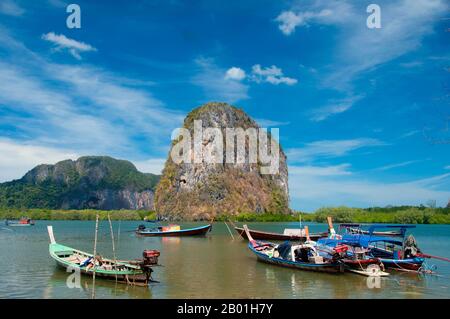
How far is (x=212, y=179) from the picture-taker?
162875 mm

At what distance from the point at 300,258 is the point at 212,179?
13760 cm

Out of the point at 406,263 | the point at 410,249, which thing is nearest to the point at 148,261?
the point at 406,263

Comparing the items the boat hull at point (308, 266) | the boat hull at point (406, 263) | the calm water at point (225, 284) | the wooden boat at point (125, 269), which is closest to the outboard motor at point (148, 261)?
the wooden boat at point (125, 269)

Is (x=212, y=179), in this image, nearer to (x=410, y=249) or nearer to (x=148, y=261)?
(x=410, y=249)

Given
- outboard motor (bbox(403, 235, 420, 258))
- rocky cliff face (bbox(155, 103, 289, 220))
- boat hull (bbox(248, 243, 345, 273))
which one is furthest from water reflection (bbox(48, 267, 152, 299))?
rocky cliff face (bbox(155, 103, 289, 220))

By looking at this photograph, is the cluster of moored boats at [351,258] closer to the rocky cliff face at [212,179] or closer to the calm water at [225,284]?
the calm water at [225,284]

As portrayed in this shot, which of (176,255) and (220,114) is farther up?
(220,114)

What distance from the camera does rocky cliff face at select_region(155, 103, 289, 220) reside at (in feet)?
521

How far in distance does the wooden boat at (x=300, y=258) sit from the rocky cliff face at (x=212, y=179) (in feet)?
413
